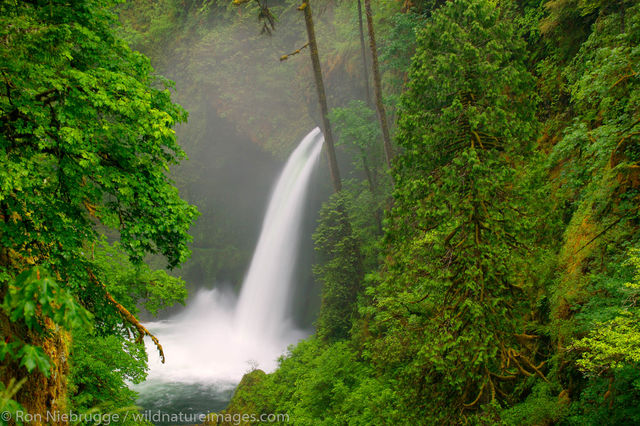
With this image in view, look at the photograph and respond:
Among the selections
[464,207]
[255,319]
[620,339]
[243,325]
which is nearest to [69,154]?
[464,207]

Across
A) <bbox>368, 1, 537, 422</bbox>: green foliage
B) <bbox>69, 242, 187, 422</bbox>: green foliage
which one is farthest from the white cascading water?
<bbox>368, 1, 537, 422</bbox>: green foliage

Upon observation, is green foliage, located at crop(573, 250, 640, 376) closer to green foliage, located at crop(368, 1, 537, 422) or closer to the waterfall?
green foliage, located at crop(368, 1, 537, 422)

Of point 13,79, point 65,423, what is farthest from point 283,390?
point 13,79

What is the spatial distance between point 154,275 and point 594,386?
328 inches

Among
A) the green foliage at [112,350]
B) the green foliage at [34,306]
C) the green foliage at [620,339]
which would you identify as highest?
the green foliage at [112,350]

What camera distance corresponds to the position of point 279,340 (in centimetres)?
2103

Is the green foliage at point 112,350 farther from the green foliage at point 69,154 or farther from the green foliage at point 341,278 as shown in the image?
the green foliage at point 341,278

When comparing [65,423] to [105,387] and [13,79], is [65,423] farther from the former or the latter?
[13,79]

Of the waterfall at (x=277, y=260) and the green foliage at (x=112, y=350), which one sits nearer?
the green foliage at (x=112, y=350)

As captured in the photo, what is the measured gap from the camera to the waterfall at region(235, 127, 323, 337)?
22.5m

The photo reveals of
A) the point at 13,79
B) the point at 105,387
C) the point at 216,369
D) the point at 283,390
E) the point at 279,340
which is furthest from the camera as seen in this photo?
the point at 279,340

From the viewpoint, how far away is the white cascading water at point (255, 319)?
19.5m

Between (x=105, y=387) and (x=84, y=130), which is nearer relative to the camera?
(x=84, y=130)

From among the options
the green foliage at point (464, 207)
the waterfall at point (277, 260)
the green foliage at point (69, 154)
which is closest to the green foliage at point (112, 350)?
the green foliage at point (69, 154)
